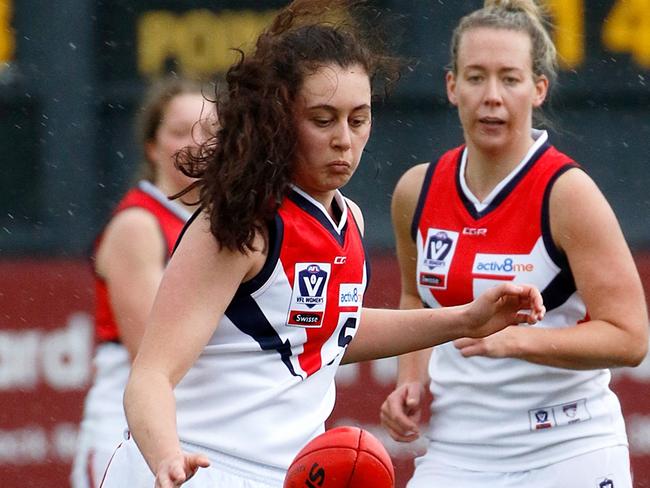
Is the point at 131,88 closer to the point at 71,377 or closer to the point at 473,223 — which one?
the point at 71,377

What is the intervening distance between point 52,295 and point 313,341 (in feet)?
12.8

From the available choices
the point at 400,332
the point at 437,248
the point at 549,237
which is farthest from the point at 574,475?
the point at 400,332

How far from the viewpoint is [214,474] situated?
345 centimetres

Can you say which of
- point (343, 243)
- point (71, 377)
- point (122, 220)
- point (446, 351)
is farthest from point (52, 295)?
point (343, 243)

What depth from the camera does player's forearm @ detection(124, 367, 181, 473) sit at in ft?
10.2

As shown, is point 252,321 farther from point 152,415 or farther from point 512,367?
point 512,367

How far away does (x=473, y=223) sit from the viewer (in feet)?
15.1

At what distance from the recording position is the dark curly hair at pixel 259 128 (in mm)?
3330

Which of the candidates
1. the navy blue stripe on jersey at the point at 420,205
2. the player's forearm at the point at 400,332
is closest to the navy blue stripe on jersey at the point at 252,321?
the player's forearm at the point at 400,332

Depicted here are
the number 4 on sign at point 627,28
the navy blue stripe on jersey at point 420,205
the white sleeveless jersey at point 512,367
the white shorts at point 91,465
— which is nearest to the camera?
the white sleeveless jersey at point 512,367

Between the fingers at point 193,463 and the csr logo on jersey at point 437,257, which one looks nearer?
the fingers at point 193,463

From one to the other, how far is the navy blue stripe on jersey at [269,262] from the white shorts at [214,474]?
386 mm

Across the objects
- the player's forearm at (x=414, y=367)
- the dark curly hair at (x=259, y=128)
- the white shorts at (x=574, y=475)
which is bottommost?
the white shorts at (x=574, y=475)

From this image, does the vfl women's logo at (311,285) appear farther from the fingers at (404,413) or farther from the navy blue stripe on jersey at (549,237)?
the fingers at (404,413)
